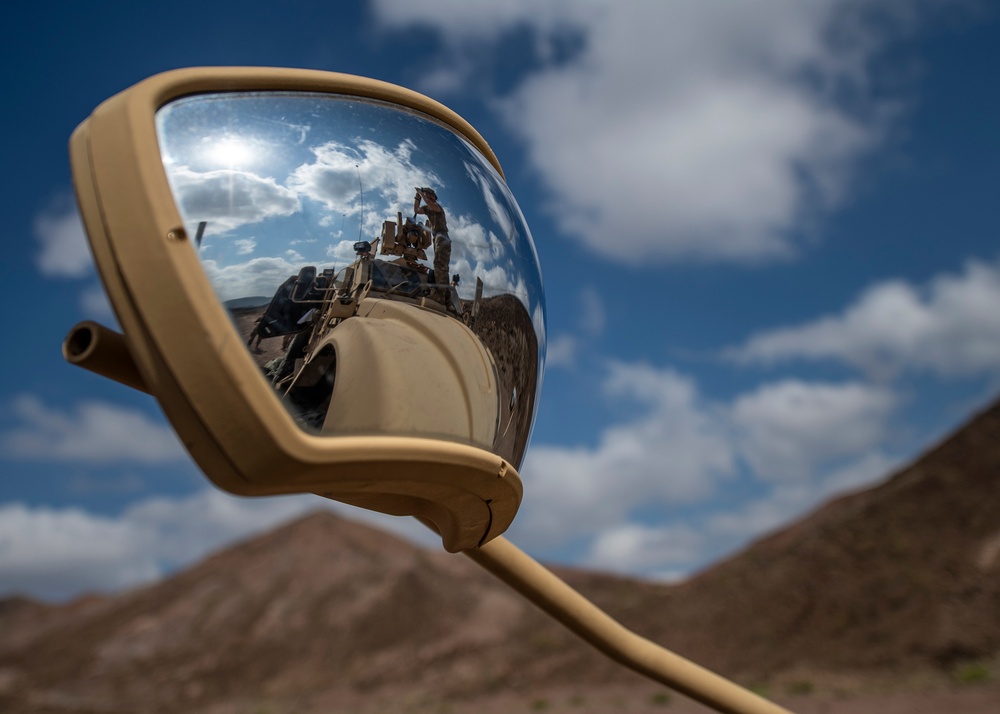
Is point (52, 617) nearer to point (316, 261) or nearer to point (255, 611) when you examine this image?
point (255, 611)

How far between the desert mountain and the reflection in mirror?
738 inches

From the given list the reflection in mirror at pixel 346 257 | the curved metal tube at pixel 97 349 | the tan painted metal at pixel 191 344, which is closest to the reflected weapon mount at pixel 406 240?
the reflection in mirror at pixel 346 257

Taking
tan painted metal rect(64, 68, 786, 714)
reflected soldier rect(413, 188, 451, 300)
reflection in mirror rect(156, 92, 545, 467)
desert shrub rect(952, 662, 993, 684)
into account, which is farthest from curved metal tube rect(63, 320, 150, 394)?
desert shrub rect(952, 662, 993, 684)

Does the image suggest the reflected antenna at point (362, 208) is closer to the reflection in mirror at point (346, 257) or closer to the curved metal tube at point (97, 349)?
the reflection in mirror at point (346, 257)

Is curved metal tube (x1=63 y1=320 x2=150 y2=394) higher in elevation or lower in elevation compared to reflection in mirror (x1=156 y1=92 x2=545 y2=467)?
lower

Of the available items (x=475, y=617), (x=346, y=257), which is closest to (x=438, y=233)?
(x=346, y=257)

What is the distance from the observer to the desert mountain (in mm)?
20031

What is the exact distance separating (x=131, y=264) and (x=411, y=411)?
569mm

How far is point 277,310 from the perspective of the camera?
60.1 inches

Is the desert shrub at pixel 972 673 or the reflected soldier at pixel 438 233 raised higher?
the desert shrub at pixel 972 673

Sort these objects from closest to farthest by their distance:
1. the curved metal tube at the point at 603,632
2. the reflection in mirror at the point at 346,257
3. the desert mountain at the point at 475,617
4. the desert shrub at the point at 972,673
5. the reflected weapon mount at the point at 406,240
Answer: the reflection in mirror at the point at 346,257 → the reflected weapon mount at the point at 406,240 → the curved metal tube at the point at 603,632 → the desert shrub at the point at 972,673 → the desert mountain at the point at 475,617

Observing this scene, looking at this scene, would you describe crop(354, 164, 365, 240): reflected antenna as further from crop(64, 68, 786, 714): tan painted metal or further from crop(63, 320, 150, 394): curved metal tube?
crop(63, 320, 150, 394): curved metal tube

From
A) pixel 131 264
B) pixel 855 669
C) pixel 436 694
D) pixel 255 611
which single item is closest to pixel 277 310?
pixel 131 264

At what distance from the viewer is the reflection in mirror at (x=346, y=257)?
1515 mm
